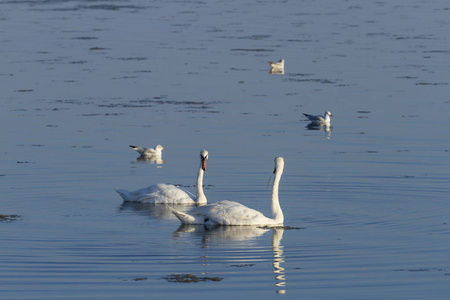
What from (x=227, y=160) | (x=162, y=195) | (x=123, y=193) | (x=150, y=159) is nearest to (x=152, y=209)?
(x=162, y=195)

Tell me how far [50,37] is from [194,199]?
96.6ft

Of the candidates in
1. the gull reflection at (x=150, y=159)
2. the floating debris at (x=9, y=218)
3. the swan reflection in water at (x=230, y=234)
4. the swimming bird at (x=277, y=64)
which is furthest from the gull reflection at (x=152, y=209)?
the swimming bird at (x=277, y=64)

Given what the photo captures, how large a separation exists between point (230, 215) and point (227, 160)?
5.51 m

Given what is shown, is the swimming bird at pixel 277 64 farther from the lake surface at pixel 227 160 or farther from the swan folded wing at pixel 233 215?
the swan folded wing at pixel 233 215

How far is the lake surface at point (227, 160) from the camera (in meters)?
12.9

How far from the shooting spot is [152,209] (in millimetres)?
18047

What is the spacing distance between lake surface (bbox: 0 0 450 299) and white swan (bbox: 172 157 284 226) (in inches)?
7.6

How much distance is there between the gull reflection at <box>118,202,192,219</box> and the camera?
1750 centimetres

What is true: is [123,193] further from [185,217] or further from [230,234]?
[230,234]

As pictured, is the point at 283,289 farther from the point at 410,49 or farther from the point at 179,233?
the point at 410,49

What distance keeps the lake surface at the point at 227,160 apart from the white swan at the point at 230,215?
7.6 inches

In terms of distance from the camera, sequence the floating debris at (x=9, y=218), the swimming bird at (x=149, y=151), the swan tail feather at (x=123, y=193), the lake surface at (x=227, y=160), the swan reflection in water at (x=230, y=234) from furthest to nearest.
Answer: the swimming bird at (x=149, y=151) → the swan tail feather at (x=123, y=193) → the floating debris at (x=9, y=218) → the swan reflection in water at (x=230, y=234) → the lake surface at (x=227, y=160)

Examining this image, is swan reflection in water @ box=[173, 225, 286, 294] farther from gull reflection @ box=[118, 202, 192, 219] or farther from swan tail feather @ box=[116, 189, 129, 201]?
swan tail feather @ box=[116, 189, 129, 201]

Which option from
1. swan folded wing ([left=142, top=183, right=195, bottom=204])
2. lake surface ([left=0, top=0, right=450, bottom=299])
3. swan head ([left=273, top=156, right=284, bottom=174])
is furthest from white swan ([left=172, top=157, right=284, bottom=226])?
swan folded wing ([left=142, top=183, right=195, bottom=204])
